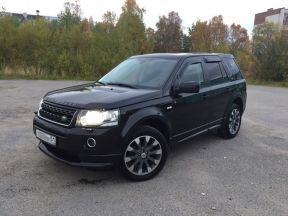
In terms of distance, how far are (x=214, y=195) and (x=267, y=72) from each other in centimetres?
2103

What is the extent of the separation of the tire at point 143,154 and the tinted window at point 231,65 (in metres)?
2.82

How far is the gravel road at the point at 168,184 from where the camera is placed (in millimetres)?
3711

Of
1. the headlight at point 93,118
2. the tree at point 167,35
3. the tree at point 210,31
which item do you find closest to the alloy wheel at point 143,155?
the headlight at point 93,118

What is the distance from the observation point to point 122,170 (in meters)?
4.32

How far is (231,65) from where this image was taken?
685 cm

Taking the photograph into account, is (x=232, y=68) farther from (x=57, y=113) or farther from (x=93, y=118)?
(x=57, y=113)

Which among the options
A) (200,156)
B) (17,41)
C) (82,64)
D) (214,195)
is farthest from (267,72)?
(214,195)

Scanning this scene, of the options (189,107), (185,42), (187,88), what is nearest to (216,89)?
(189,107)

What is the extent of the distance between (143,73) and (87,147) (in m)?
1.81

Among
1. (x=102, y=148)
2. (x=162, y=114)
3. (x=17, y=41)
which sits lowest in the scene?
(x=102, y=148)

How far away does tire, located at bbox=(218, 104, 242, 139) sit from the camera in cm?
653

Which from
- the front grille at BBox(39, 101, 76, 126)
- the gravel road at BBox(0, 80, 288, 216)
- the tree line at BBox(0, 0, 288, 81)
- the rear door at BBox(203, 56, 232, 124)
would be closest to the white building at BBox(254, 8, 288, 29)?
the tree line at BBox(0, 0, 288, 81)

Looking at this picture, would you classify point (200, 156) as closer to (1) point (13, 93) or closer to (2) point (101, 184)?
(2) point (101, 184)

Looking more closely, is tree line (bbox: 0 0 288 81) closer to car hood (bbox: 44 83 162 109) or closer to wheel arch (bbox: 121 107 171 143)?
car hood (bbox: 44 83 162 109)
